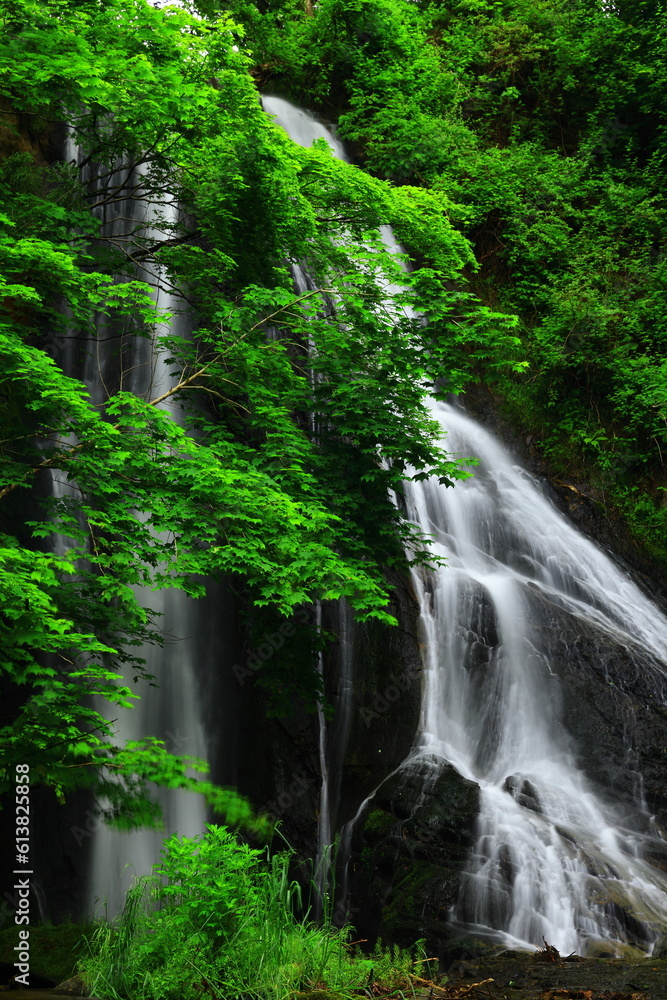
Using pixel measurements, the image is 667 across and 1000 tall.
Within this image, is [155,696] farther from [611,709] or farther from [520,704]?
[611,709]

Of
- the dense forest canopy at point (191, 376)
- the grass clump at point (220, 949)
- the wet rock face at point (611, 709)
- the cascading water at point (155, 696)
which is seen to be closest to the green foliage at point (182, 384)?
the dense forest canopy at point (191, 376)

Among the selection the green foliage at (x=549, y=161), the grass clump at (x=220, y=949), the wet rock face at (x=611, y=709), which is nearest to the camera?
the grass clump at (x=220, y=949)

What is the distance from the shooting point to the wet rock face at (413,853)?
7.08 metres

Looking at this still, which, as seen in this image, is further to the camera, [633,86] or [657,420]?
[633,86]

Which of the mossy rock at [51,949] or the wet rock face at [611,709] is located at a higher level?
the wet rock face at [611,709]

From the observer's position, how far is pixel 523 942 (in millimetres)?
6672

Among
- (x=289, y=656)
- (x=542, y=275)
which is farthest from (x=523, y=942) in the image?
(x=542, y=275)

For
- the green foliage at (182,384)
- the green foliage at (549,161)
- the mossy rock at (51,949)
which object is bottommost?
the mossy rock at (51,949)

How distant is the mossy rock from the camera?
17.9ft

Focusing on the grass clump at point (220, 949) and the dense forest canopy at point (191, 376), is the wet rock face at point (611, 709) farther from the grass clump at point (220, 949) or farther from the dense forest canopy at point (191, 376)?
the grass clump at point (220, 949)

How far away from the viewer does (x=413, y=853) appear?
759 cm

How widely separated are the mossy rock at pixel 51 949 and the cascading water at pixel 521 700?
3.22 m

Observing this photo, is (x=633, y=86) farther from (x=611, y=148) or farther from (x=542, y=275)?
(x=542, y=275)

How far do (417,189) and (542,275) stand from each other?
22.9ft
